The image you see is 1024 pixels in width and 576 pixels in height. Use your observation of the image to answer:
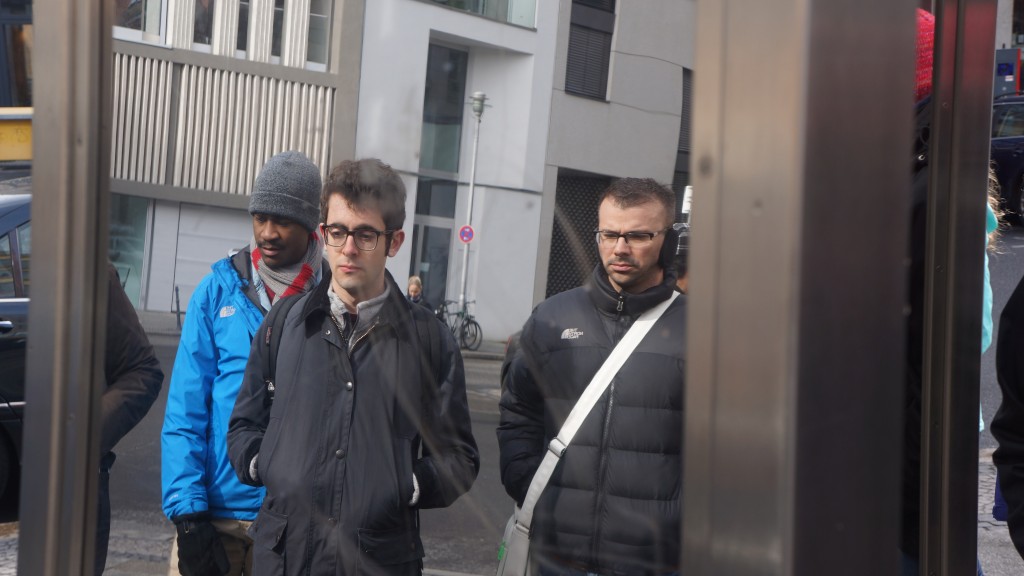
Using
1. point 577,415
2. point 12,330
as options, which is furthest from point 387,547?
point 12,330

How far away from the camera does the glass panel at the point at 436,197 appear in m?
1.58

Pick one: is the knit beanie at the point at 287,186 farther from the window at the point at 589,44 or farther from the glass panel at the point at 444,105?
the window at the point at 589,44

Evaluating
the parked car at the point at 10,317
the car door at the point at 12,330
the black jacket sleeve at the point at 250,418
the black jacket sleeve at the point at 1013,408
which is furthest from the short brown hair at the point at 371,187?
the car door at the point at 12,330

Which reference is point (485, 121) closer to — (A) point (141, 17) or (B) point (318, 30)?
(B) point (318, 30)

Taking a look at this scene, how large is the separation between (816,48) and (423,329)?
1347mm

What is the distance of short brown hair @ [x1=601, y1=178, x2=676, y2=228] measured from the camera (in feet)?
4.63

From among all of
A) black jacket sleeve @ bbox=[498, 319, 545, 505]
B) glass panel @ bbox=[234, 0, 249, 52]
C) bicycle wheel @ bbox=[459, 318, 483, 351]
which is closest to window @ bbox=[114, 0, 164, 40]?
glass panel @ bbox=[234, 0, 249, 52]

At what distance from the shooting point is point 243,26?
171 cm

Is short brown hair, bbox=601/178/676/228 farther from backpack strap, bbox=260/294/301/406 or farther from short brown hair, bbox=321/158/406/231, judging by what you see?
backpack strap, bbox=260/294/301/406

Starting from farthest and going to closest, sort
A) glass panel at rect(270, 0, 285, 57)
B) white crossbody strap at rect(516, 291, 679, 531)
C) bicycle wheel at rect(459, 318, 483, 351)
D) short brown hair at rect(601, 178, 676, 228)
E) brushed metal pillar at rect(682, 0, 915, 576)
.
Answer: white crossbody strap at rect(516, 291, 679, 531)
bicycle wheel at rect(459, 318, 483, 351)
glass panel at rect(270, 0, 285, 57)
short brown hair at rect(601, 178, 676, 228)
brushed metal pillar at rect(682, 0, 915, 576)

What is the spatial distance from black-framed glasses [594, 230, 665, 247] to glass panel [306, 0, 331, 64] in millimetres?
523

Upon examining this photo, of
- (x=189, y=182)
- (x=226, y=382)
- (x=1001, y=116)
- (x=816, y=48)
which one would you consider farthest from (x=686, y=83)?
(x=1001, y=116)

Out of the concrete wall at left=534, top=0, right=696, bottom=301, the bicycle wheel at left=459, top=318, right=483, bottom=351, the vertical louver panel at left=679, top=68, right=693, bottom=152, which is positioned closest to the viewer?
the vertical louver panel at left=679, top=68, right=693, bottom=152

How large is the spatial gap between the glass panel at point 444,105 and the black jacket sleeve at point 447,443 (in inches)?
22.8
